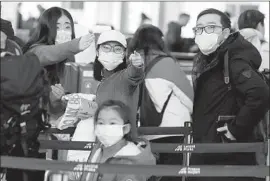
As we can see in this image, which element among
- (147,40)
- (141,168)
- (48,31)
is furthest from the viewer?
(147,40)

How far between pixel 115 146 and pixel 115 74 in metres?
0.75

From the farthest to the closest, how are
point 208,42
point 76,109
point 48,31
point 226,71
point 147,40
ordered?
point 147,40 < point 48,31 < point 208,42 < point 76,109 < point 226,71

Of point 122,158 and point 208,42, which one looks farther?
point 208,42

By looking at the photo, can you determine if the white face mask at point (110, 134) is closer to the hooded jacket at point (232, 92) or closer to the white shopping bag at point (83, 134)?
the white shopping bag at point (83, 134)

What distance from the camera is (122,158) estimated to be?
5547 millimetres

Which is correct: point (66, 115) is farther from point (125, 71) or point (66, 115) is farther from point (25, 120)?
point (25, 120)

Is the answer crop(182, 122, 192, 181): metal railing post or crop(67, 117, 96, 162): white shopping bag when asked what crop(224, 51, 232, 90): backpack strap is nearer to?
crop(182, 122, 192, 181): metal railing post

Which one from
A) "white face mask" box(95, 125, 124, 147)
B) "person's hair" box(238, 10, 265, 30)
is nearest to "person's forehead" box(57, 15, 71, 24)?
"white face mask" box(95, 125, 124, 147)

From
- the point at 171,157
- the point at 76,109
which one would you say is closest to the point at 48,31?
the point at 76,109

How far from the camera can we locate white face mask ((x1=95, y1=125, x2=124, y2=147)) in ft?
18.2

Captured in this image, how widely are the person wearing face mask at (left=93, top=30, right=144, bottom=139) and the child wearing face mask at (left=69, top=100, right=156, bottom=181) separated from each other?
20 centimetres

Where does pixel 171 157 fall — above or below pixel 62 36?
below

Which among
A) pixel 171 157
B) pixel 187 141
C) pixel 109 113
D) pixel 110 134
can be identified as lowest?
pixel 171 157

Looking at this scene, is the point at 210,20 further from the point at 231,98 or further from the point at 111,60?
the point at 111,60
